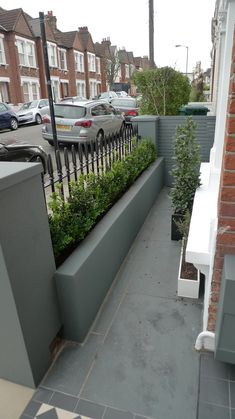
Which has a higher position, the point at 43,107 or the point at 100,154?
the point at 43,107

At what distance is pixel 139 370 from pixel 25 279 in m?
1.04

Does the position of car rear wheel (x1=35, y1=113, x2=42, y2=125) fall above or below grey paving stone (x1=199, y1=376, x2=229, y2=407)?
above

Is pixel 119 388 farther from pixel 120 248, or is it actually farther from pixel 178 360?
pixel 120 248

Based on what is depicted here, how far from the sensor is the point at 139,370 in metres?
2.10

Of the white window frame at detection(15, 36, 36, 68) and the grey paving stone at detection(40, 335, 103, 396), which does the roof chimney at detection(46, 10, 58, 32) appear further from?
the grey paving stone at detection(40, 335, 103, 396)

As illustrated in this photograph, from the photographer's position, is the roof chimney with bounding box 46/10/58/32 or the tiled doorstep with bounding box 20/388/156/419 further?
the roof chimney with bounding box 46/10/58/32

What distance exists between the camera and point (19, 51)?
22125mm

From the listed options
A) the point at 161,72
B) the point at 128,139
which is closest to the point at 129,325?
the point at 128,139

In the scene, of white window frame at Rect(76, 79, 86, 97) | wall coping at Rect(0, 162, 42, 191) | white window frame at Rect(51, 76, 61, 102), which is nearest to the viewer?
wall coping at Rect(0, 162, 42, 191)

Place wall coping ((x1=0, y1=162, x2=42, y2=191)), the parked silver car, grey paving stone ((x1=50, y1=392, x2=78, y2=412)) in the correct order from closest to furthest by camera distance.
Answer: wall coping ((x1=0, y1=162, x2=42, y2=191)), grey paving stone ((x1=50, y1=392, x2=78, y2=412)), the parked silver car

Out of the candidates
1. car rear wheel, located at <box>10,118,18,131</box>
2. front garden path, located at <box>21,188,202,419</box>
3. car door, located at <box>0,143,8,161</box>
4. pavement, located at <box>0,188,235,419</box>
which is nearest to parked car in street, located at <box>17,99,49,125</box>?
car rear wheel, located at <box>10,118,18,131</box>

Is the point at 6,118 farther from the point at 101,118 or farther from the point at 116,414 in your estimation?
the point at 116,414

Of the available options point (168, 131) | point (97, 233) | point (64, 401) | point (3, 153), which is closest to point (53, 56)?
point (3, 153)

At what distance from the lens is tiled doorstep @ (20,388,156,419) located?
1835 mm
